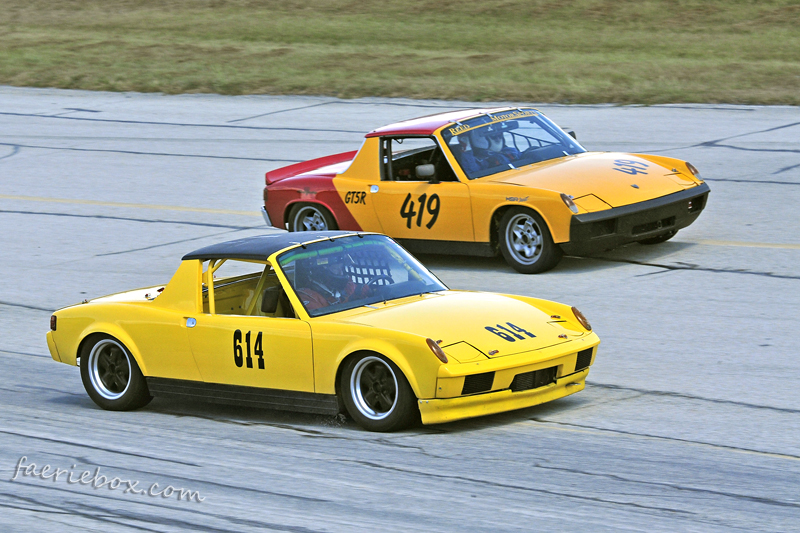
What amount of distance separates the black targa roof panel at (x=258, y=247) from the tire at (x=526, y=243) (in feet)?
10.8

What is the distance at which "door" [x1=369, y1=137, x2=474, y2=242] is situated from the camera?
36.8 feet

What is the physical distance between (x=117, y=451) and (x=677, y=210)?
6.01 metres

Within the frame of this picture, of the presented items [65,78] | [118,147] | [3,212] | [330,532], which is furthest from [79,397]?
[65,78]

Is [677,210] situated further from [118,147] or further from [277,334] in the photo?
[118,147]

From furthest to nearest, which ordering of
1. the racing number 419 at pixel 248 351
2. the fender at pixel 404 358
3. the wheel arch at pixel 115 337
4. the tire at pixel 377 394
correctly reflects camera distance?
1. the wheel arch at pixel 115 337
2. the racing number 419 at pixel 248 351
3. the tire at pixel 377 394
4. the fender at pixel 404 358

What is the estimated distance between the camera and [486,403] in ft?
21.7

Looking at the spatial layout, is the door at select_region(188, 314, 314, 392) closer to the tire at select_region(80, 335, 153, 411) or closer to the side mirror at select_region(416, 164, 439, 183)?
the tire at select_region(80, 335, 153, 411)

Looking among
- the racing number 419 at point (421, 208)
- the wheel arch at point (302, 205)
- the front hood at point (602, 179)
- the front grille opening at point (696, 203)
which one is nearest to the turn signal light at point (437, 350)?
the front hood at point (602, 179)

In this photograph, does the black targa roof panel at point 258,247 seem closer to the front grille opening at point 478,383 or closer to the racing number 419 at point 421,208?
the front grille opening at point 478,383

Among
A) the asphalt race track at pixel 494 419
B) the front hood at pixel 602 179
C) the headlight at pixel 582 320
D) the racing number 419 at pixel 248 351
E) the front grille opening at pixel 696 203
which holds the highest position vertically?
the front hood at pixel 602 179

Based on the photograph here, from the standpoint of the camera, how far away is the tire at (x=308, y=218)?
1237 cm

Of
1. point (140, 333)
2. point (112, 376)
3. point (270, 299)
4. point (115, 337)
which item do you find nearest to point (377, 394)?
point (270, 299)

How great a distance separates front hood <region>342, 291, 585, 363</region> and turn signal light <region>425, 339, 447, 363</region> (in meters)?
0.08

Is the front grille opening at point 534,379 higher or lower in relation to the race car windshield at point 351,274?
lower
